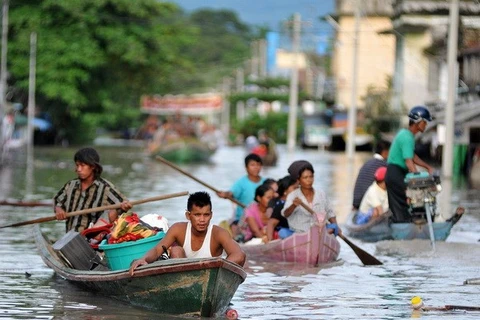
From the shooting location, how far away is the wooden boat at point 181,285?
10.8 metres

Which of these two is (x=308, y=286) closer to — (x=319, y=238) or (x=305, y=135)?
(x=319, y=238)

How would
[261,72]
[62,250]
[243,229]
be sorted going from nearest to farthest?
[62,250] < [243,229] < [261,72]

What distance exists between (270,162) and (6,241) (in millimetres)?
24833

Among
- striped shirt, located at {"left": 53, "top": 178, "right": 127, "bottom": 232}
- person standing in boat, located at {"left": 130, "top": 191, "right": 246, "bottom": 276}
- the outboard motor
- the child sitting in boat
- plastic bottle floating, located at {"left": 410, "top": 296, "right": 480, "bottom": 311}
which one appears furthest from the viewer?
the child sitting in boat

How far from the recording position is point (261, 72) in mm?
122000

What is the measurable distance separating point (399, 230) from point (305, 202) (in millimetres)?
2909

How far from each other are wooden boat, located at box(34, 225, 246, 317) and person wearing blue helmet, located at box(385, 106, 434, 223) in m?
5.99

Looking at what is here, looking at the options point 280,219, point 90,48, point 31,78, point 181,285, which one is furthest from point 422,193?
point 31,78

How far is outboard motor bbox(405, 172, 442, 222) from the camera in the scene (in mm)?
16578

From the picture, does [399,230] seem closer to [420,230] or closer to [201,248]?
[420,230]

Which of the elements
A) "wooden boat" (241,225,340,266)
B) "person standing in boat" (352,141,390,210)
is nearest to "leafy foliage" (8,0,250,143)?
"person standing in boat" (352,141,390,210)

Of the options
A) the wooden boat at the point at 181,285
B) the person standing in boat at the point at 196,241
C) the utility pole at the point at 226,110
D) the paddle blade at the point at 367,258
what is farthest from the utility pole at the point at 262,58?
the person standing in boat at the point at 196,241

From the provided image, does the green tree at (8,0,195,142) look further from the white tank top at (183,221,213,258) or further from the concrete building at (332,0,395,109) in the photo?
the white tank top at (183,221,213,258)

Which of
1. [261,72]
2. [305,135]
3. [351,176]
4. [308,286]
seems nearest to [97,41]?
[305,135]
